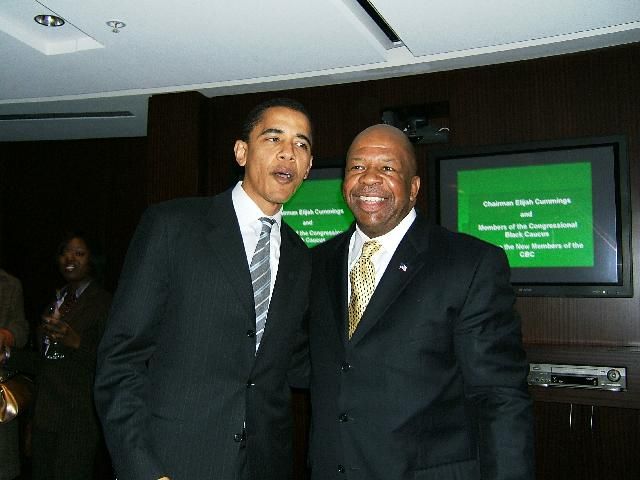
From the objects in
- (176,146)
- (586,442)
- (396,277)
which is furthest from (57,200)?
(586,442)

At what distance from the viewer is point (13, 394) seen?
125 inches

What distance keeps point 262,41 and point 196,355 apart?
2086mm

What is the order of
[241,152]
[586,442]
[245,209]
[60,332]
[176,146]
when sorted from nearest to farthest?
[245,209], [241,152], [586,442], [60,332], [176,146]

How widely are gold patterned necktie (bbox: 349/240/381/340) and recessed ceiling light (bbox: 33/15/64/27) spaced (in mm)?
2257

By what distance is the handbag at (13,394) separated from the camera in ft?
10.3

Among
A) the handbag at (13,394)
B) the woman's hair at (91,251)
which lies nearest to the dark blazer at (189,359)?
the handbag at (13,394)

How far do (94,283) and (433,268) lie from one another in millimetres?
2737

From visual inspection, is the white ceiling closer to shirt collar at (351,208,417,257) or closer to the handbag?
shirt collar at (351,208,417,257)

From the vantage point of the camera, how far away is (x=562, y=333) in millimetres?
3170

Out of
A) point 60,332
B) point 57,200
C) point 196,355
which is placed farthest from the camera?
point 57,200

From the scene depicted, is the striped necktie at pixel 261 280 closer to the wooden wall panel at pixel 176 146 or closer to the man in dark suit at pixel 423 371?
the man in dark suit at pixel 423 371

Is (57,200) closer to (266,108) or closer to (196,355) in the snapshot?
(266,108)

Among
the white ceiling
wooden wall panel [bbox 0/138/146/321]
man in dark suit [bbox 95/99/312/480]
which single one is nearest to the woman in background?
the white ceiling

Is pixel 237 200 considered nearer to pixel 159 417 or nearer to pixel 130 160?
pixel 159 417
